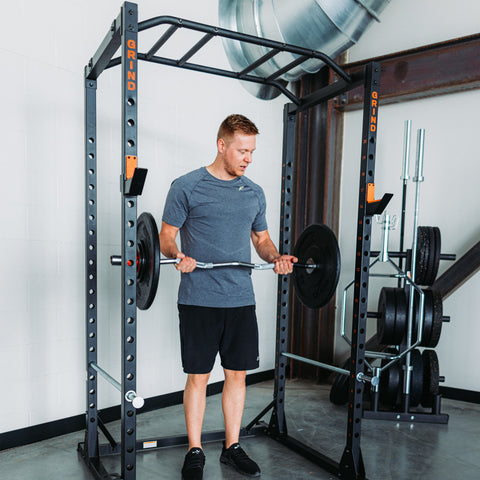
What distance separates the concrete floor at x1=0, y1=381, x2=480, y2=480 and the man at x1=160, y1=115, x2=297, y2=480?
226 mm

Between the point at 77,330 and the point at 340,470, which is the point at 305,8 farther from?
the point at 340,470

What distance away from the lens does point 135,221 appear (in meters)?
1.89

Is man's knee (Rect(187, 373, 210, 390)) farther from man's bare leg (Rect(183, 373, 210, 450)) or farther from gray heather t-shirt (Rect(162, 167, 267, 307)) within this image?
Answer: gray heather t-shirt (Rect(162, 167, 267, 307))

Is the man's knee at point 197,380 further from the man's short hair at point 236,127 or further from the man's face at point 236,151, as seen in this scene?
the man's short hair at point 236,127

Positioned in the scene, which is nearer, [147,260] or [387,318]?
[147,260]

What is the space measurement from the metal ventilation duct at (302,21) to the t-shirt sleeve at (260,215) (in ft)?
3.53

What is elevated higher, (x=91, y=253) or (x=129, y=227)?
(x=129, y=227)

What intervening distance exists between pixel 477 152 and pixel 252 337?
7.66 ft

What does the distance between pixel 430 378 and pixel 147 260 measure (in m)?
2.22

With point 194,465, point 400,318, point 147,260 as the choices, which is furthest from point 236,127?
point 400,318

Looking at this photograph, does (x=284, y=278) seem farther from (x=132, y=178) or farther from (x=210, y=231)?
(x=132, y=178)

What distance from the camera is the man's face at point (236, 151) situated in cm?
231

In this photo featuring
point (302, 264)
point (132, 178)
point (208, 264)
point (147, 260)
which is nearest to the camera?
point (132, 178)

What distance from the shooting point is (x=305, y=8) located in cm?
286
